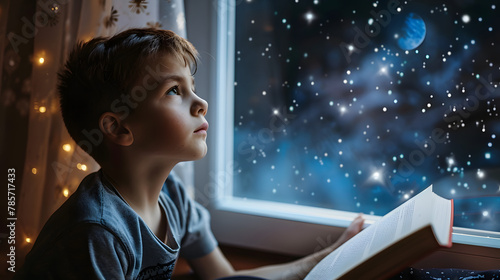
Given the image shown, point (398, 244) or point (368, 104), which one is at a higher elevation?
point (368, 104)

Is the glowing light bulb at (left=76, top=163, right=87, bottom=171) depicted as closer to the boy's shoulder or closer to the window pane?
the boy's shoulder

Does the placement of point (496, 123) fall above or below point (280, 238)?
above

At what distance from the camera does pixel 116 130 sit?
0.66m

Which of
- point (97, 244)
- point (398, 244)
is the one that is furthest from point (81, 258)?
point (398, 244)

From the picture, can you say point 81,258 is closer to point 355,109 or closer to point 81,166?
point 81,166

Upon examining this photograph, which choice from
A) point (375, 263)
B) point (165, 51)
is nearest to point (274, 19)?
point (165, 51)

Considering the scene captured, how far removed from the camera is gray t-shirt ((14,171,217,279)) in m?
0.58

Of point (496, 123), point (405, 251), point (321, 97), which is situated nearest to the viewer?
point (405, 251)

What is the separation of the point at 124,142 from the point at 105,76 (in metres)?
0.11

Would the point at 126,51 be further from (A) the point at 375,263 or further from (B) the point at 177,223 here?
(A) the point at 375,263

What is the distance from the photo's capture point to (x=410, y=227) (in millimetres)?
517

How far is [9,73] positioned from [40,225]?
0.90 ft

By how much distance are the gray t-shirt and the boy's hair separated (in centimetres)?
9

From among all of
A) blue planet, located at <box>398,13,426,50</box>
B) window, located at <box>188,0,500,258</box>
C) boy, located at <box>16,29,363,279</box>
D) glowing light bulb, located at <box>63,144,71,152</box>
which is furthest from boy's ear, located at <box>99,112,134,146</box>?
blue planet, located at <box>398,13,426,50</box>
